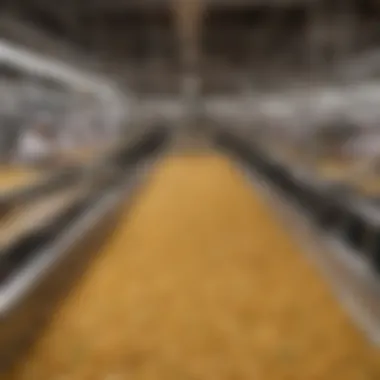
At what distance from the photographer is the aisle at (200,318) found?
13.5 inches

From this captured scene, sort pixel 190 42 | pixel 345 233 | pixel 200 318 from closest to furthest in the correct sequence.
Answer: pixel 200 318, pixel 345 233, pixel 190 42

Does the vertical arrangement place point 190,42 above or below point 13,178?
above

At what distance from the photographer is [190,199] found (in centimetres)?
86

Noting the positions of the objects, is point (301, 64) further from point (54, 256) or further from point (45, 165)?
point (54, 256)

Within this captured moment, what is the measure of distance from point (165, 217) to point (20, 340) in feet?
1.15

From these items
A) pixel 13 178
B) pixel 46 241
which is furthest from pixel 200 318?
pixel 13 178

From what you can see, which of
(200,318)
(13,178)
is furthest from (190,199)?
(200,318)

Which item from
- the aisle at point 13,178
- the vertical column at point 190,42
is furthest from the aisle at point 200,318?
the vertical column at point 190,42

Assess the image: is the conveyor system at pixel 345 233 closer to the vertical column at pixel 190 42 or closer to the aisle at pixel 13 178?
the aisle at pixel 13 178

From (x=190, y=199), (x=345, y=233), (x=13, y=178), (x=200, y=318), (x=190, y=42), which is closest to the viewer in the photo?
(x=200, y=318)

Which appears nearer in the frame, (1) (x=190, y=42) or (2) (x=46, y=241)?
(2) (x=46, y=241)

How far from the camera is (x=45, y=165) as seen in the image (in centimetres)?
82

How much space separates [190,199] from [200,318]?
458 millimetres

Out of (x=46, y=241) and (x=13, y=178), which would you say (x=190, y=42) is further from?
(x=46, y=241)
